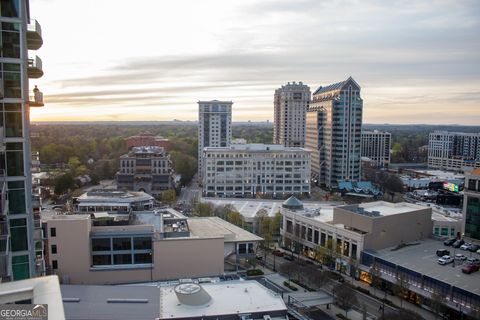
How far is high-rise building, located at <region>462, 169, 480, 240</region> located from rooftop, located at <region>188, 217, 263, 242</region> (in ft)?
33.2

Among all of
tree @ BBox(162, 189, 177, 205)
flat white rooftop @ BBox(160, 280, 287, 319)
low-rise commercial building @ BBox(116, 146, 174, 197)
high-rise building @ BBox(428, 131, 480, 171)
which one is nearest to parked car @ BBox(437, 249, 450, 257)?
flat white rooftop @ BBox(160, 280, 287, 319)

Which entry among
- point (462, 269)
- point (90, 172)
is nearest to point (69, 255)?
point (462, 269)

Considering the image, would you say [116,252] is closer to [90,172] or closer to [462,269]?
[462,269]

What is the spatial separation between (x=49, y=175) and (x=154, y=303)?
2896 centimetres

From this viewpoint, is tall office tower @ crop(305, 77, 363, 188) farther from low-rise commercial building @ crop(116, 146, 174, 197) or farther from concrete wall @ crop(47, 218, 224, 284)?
concrete wall @ crop(47, 218, 224, 284)

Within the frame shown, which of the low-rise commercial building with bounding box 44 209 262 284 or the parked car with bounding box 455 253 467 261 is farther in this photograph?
the parked car with bounding box 455 253 467 261

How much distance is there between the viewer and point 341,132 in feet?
134

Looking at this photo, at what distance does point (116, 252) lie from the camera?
15.9m

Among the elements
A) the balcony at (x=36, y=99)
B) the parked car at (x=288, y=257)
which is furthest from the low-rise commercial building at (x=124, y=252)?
the balcony at (x=36, y=99)

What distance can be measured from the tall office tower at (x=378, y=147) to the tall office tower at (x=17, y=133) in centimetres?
5738

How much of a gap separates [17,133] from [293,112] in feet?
165

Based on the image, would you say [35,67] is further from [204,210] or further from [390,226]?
[204,210]

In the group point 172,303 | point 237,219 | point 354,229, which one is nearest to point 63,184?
point 237,219

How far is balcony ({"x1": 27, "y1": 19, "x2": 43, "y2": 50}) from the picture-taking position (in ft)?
19.1
